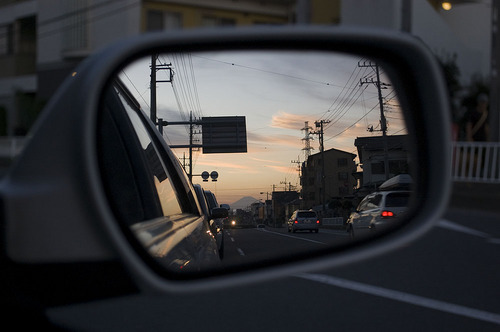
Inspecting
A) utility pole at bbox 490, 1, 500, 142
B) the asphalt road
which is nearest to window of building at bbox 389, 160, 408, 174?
the asphalt road

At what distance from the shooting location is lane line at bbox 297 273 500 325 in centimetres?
510

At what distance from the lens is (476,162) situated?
1773cm

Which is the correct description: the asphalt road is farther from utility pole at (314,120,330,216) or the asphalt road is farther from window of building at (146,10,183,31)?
window of building at (146,10,183,31)

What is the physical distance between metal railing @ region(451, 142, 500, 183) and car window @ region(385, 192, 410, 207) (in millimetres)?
16020

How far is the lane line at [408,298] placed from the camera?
5097mm

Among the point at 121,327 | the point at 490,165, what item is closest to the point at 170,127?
the point at 121,327

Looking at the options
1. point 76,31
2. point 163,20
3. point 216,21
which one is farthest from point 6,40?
point 216,21

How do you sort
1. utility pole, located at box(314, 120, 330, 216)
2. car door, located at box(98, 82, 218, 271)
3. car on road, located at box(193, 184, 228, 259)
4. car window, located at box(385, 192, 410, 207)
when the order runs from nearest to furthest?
1. car door, located at box(98, 82, 218, 271)
2. utility pole, located at box(314, 120, 330, 216)
3. car window, located at box(385, 192, 410, 207)
4. car on road, located at box(193, 184, 228, 259)

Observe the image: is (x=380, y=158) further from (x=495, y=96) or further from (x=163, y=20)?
(x=163, y=20)

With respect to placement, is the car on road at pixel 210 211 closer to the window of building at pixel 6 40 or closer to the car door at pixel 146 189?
the car door at pixel 146 189

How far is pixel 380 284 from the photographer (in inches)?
257

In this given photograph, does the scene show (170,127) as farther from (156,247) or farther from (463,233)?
(463,233)

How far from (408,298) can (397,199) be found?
13.7ft

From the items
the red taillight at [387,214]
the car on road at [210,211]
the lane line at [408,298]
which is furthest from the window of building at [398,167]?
the lane line at [408,298]
